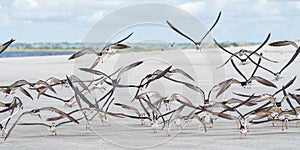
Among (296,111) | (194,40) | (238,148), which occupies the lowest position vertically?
(238,148)

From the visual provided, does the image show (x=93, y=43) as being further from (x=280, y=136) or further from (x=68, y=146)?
(x=280, y=136)

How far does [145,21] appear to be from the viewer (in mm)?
2129

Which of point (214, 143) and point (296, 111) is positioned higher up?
point (296, 111)

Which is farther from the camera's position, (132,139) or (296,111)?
(296,111)

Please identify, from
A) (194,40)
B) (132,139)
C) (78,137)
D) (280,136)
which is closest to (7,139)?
(78,137)

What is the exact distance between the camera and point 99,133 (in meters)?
2.12

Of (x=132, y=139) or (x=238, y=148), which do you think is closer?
(x=238, y=148)

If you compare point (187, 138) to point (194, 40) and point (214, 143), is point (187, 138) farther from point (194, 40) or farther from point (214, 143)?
point (194, 40)

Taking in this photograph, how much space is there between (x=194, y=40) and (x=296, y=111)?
21.7 inches

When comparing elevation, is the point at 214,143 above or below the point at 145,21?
below

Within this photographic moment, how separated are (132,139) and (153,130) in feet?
0.68

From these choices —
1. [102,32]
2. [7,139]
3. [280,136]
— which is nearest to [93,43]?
[102,32]

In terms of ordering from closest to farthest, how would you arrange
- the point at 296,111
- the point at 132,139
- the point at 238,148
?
the point at 238,148
the point at 132,139
the point at 296,111

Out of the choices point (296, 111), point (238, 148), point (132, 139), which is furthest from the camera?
point (296, 111)
